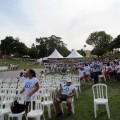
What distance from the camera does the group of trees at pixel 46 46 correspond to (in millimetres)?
94812

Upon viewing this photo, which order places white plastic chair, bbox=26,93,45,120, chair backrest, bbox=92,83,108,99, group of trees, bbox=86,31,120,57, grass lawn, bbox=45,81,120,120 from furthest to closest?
1. group of trees, bbox=86,31,120,57
2. chair backrest, bbox=92,83,108,99
3. grass lawn, bbox=45,81,120,120
4. white plastic chair, bbox=26,93,45,120

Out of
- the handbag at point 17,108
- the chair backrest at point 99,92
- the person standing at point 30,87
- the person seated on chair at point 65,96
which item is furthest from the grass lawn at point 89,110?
the handbag at point 17,108

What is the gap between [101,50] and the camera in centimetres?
9194

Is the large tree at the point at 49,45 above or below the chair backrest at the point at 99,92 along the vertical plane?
above

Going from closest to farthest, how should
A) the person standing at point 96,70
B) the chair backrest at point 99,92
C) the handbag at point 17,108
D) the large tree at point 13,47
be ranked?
the handbag at point 17,108 → the chair backrest at point 99,92 → the person standing at point 96,70 → the large tree at point 13,47

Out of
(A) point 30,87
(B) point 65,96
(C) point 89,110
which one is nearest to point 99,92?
(C) point 89,110

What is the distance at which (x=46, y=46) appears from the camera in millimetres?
111688

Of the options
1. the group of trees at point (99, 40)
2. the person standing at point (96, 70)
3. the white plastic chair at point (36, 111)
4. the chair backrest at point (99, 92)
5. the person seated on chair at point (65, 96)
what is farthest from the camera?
the group of trees at point (99, 40)

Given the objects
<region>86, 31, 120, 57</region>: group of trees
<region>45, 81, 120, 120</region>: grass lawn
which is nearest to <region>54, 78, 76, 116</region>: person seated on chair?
<region>45, 81, 120, 120</region>: grass lawn

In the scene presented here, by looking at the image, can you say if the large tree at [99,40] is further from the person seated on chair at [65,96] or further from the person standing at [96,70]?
the person seated on chair at [65,96]

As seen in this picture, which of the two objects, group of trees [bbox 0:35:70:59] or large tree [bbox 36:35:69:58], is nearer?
group of trees [bbox 0:35:70:59]

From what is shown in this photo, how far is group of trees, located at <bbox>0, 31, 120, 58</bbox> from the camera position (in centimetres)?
9481

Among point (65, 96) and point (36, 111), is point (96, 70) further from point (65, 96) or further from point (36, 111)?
point (36, 111)

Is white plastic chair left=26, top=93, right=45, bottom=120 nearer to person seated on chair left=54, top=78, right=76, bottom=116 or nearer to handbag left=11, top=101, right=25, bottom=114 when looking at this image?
handbag left=11, top=101, right=25, bottom=114
